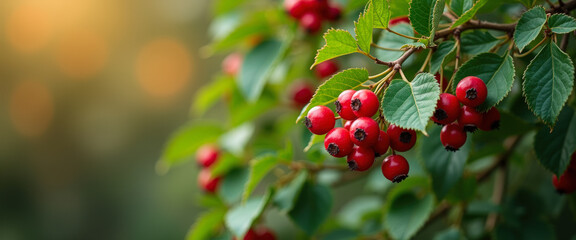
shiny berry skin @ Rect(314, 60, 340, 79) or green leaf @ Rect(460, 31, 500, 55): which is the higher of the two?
green leaf @ Rect(460, 31, 500, 55)

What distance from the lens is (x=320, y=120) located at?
0.64 m

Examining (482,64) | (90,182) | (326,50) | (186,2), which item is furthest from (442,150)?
(90,182)

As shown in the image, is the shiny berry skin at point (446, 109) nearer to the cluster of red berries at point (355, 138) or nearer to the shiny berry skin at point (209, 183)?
the cluster of red berries at point (355, 138)

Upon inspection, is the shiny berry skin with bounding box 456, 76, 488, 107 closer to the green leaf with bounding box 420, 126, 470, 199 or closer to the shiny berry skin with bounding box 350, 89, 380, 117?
the shiny berry skin with bounding box 350, 89, 380, 117

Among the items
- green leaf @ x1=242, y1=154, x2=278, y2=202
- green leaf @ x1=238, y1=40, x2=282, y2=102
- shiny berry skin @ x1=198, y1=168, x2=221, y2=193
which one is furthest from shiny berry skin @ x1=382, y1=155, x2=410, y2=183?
shiny berry skin @ x1=198, y1=168, x2=221, y2=193

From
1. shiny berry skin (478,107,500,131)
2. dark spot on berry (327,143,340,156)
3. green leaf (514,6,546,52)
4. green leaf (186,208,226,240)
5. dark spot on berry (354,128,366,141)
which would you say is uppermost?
dark spot on berry (354,128,366,141)

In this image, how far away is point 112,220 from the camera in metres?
3.75

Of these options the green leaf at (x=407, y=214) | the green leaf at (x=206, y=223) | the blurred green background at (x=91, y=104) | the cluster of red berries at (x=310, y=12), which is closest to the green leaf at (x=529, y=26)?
the green leaf at (x=407, y=214)

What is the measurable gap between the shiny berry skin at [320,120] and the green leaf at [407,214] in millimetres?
472

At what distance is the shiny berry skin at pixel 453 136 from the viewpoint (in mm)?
642

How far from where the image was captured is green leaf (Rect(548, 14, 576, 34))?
0.61 m

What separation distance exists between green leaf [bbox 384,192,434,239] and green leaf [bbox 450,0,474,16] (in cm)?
48

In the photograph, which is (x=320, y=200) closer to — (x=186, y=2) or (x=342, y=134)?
(x=342, y=134)

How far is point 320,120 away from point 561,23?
1.15 feet
